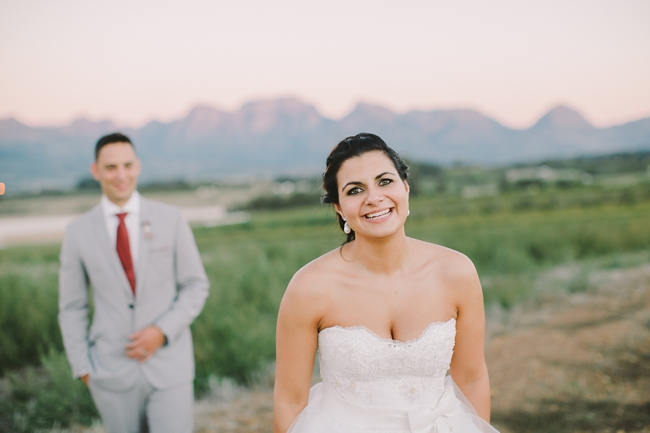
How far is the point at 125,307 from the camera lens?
3467mm

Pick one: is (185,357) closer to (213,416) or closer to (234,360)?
(213,416)

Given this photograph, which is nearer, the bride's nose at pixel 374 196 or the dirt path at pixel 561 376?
the bride's nose at pixel 374 196

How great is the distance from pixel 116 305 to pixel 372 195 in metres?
1.91

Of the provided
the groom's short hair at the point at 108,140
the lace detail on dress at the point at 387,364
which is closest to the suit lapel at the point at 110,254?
the groom's short hair at the point at 108,140

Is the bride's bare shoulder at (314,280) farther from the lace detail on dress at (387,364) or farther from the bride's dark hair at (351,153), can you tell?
the bride's dark hair at (351,153)

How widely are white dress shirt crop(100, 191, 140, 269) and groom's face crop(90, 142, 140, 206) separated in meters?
0.03

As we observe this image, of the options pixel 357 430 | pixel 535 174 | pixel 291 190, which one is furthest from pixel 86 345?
pixel 535 174

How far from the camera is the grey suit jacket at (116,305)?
3.43 metres

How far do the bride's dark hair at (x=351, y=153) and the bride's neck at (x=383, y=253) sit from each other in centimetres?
24

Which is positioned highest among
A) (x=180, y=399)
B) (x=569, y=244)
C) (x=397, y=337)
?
(x=397, y=337)

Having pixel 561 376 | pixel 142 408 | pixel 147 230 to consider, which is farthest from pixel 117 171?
pixel 561 376

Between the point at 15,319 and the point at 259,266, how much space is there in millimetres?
5075

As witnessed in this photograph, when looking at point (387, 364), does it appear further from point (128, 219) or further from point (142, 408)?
point (128, 219)

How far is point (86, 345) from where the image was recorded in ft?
11.4
